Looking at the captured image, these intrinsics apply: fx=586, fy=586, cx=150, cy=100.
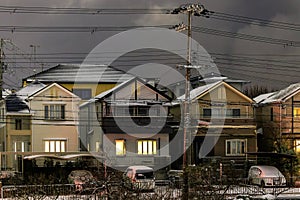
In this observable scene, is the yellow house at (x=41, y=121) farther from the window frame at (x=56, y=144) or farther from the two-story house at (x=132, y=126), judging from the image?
the two-story house at (x=132, y=126)

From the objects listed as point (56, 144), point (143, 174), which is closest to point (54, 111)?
point (56, 144)

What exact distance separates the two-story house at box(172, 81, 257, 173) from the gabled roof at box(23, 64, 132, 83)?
29.3 feet

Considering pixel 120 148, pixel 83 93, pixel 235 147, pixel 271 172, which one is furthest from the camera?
pixel 83 93

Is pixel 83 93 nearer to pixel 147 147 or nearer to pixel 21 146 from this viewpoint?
pixel 21 146

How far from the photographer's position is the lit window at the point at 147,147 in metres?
37.2

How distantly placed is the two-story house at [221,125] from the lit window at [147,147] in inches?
94.1

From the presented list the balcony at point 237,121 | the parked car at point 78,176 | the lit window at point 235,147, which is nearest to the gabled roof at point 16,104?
the parked car at point 78,176

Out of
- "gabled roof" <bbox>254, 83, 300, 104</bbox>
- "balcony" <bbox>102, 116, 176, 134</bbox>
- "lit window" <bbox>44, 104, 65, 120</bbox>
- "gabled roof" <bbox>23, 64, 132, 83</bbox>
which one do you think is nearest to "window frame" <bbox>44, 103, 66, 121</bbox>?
"lit window" <bbox>44, 104, 65, 120</bbox>

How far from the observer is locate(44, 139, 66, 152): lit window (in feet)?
130

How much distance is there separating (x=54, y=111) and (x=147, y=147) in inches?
283

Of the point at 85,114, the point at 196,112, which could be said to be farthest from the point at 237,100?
the point at 85,114

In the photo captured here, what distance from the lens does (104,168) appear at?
3216cm

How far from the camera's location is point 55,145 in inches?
1567

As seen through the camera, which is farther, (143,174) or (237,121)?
(237,121)
